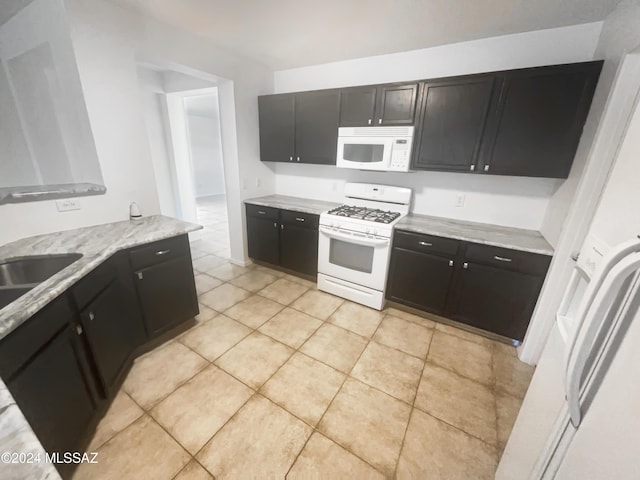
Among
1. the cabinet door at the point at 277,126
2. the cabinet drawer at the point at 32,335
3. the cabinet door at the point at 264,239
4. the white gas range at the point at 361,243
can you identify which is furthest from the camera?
the cabinet door at the point at 264,239

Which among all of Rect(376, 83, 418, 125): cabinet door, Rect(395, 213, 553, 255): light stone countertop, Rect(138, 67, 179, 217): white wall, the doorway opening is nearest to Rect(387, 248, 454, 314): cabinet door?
Rect(395, 213, 553, 255): light stone countertop

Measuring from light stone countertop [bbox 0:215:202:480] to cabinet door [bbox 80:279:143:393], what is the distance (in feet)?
0.76

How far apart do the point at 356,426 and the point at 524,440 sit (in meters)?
0.86

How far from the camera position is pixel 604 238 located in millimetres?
802

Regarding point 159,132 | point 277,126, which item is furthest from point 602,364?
point 159,132

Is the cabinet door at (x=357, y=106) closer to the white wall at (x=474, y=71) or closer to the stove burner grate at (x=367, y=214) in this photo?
the white wall at (x=474, y=71)

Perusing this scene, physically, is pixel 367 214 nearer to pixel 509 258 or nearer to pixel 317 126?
pixel 317 126

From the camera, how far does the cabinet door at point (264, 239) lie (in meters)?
3.20

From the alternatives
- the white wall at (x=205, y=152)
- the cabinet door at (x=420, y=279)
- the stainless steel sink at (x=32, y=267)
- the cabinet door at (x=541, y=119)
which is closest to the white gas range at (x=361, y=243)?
the cabinet door at (x=420, y=279)

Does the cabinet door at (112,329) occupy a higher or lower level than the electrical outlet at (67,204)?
lower

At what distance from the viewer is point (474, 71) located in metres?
2.32

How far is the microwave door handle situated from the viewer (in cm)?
60

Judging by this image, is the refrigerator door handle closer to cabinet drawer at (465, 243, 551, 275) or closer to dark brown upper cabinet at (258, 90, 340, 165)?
cabinet drawer at (465, 243, 551, 275)

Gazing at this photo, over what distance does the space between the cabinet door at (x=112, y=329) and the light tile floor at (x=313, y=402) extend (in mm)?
215
